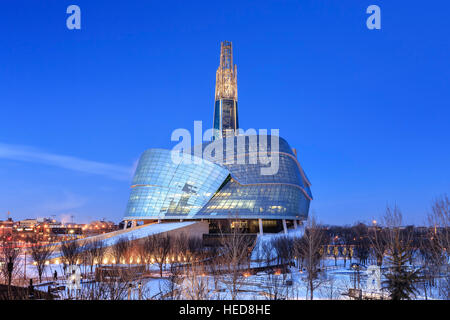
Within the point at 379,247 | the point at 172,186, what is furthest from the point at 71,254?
the point at 379,247

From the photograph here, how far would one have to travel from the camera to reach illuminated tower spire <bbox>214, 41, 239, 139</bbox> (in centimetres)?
13800

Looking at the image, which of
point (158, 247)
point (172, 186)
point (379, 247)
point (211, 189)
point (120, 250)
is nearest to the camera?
point (379, 247)

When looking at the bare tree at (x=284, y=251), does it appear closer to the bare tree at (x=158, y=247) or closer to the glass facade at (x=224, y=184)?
the bare tree at (x=158, y=247)

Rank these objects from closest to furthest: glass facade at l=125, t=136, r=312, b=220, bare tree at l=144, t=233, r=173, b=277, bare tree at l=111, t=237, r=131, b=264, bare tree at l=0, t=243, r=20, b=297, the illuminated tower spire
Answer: bare tree at l=0, t=243, r=20, b=297
bare tree at l=111, t=237, r=131, b=264
bare tree at l=144, t=233, r=173, b=277
glass facade at l=125, t=136, r=312, b=220
the illuminated tower spire

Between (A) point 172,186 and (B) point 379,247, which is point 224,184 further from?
(B) point 379,247

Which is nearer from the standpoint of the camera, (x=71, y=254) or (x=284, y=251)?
(x=71, y=254)

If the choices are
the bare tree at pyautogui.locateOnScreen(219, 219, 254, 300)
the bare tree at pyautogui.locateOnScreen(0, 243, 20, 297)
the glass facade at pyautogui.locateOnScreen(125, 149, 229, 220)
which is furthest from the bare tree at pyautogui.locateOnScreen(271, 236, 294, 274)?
the bare tree at pyautogui.locateOnScreen(0, 243, 20, 297)

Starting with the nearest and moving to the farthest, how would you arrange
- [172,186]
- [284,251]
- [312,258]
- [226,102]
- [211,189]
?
[312,258]
[284,251]
[172,186]
[211,189]
[226,102]

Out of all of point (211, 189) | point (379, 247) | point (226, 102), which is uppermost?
point (226, 102)

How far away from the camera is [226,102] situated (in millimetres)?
139250

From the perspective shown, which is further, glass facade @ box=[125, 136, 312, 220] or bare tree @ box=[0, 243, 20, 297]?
glass facade @ box=[125, 136, 312, 220]

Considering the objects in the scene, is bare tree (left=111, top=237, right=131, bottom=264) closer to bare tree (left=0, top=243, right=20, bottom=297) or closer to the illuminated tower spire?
bare tree (left=0, top=243, right=20, bottom=297)

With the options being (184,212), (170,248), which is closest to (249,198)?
(184,212)
